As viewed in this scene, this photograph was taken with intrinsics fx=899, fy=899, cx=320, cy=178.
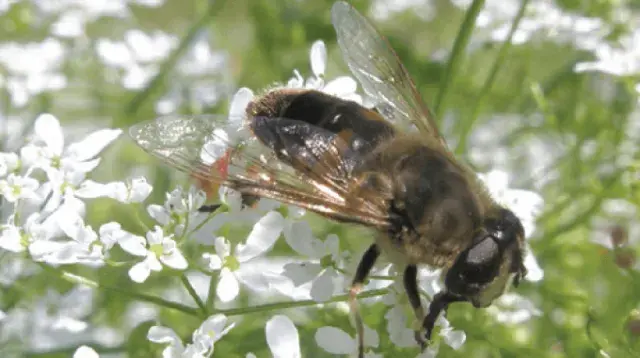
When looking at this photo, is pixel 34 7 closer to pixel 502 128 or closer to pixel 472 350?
pixel 502 128

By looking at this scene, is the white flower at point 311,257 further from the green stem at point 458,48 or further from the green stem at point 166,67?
the green stem at point 166,67

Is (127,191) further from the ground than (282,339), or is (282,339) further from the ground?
(127,191)

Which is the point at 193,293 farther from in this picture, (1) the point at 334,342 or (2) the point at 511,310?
(2) the point at 511,310

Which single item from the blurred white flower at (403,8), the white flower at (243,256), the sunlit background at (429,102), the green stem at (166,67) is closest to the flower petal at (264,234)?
the white flower at (243,256)

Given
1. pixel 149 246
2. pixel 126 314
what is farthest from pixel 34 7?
pixel 149 246

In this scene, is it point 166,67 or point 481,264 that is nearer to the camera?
point 481,264

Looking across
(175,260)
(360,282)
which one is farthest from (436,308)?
(175,260)
